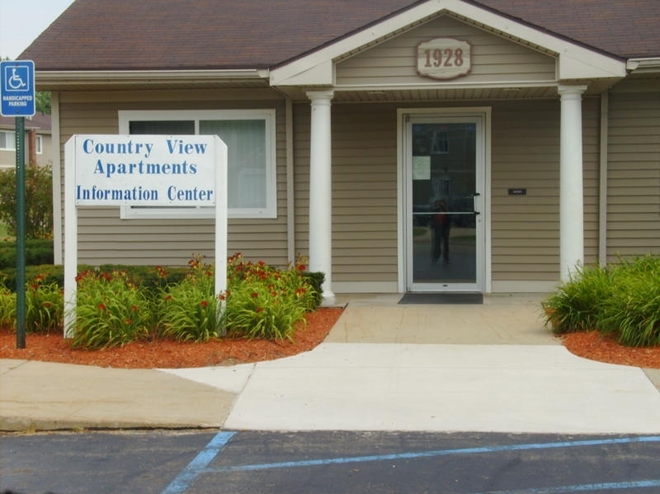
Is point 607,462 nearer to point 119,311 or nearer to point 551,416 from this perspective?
point 551,416

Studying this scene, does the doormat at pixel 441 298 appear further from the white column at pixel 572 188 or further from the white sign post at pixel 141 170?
the white sign post at pixel 141 170

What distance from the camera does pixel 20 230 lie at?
9.19 metres

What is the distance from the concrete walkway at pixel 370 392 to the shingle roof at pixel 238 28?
15.5 feet

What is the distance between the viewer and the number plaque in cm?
1141

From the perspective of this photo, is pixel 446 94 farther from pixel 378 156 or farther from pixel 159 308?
pixel 159 308

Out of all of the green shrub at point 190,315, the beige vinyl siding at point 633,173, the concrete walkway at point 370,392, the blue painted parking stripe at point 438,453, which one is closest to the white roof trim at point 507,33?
the beige vinyl siding at point 633,173

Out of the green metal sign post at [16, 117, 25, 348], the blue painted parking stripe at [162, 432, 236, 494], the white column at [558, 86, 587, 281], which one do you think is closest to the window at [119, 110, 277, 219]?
the white column at [558, 86, 587, 281]

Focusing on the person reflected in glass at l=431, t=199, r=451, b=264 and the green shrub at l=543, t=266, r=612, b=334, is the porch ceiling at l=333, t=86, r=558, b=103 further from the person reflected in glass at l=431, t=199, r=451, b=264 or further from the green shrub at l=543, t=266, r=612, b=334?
the green shrub at l=543, t=266, r=612, b=334

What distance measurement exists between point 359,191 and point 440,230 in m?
1.28

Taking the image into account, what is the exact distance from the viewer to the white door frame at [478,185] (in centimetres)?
1316

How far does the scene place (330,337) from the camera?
10148mm

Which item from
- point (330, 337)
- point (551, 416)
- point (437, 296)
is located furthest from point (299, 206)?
point (551, 416)

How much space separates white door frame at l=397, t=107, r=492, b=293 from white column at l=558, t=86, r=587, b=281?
5.48ft

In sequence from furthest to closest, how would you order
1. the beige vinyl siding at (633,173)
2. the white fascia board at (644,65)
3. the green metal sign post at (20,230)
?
1. the beige vinyl siding at (633,173)
2. the white fascia board at (644,65)
3. the green metal sign post at (20,230)
